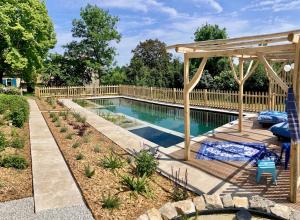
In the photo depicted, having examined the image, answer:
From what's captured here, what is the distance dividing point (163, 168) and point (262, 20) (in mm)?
31545

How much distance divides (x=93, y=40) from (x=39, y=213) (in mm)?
27947

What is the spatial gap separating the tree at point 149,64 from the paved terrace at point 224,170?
19203mm

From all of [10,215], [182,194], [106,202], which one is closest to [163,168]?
[182,194]

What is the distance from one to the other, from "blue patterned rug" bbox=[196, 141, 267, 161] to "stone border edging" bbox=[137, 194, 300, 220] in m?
2.35

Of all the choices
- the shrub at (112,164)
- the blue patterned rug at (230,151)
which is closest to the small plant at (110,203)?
the shrub at (112,164)

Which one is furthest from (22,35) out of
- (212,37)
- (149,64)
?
(212,37)

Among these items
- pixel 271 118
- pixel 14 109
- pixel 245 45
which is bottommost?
pixel 271 118

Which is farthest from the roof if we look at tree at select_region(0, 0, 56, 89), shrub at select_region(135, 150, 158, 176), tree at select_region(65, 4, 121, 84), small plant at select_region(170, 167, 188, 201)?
tree at select_region(65, 4, 121, 84)

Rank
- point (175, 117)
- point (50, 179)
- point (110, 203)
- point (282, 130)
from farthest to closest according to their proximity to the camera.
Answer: point (175, 117)
point (282, 130)
point (50, 179)
point (110, 203)

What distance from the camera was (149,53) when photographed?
37.1 meters

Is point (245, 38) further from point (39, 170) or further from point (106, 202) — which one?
point (39, 170)

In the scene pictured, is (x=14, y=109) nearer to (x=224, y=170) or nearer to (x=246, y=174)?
(x=224, y=170)

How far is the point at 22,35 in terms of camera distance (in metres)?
22.9

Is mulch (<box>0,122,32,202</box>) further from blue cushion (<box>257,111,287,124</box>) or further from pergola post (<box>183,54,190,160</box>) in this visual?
blue cushion (<box>257,111,287,124</box>)
